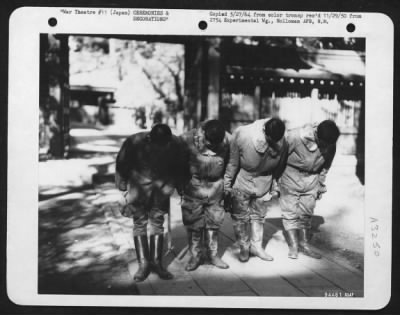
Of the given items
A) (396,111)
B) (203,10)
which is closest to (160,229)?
(203,10)

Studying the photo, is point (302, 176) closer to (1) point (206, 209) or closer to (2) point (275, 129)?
(2) point (275, 129)

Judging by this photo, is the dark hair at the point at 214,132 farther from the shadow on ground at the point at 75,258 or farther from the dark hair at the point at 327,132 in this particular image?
the shadow on ground at the point at 75,258

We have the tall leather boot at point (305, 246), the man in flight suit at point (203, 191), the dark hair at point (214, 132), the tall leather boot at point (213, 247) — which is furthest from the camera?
the tall leather boot at point (305, 246)

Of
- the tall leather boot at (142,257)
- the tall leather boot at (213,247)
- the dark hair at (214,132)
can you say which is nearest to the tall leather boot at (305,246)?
the tall leather boot at (213,247)

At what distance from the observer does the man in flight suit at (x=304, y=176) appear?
8.55ft

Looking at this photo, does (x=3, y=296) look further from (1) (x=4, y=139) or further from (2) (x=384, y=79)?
(2) (x=384, y=79)

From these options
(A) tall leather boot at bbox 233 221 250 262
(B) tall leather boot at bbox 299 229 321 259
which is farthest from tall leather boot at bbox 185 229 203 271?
(B) tall leather boot at bbox 299 229 321 259

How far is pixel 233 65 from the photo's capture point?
3734 millimetres

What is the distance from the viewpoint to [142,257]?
2541 mm

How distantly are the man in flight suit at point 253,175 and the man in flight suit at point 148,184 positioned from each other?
44 centimetres

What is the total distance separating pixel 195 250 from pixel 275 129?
1.05 meters

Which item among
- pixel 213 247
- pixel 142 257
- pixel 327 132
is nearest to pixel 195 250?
pixel 213 247

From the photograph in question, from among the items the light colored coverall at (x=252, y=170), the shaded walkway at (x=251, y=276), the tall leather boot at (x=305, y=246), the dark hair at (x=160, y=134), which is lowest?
the shaded walkway at (x=251, y=276)

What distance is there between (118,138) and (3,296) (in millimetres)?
1444
